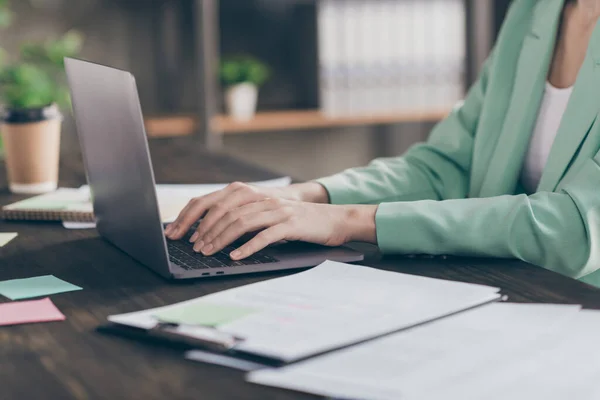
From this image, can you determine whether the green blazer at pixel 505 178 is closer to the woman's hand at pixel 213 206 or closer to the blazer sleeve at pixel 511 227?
the blazer sleeve at pixel 511 227

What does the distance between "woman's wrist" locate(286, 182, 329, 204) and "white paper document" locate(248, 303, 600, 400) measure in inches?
21.2

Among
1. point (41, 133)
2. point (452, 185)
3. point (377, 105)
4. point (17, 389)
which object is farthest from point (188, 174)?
point (377, 105)

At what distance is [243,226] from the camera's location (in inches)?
40.8

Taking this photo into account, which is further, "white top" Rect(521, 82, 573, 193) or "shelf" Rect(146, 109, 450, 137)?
"shelf" Rect(146, 109, 450, 137)

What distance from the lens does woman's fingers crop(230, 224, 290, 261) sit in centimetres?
101

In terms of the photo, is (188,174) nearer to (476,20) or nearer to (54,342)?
(54,342)

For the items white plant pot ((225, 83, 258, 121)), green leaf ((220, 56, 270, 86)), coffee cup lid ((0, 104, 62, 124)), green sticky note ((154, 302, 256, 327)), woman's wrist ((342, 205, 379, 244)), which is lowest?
white plant pot ((225, 83, 258, 121))

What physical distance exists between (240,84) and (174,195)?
186 centimetres

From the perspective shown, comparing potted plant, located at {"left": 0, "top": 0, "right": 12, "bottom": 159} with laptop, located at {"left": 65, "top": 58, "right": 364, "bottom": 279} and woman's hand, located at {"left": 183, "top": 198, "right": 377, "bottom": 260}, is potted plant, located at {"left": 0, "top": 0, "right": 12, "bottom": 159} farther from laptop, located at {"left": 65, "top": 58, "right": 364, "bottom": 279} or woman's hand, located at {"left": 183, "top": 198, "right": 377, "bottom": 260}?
woman's hand, located at {"left": 183, "top": 198, "right": 377, "bottom": 260}


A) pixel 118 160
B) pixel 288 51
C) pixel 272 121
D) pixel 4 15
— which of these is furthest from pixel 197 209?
pixel 288 51

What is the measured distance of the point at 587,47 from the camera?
1350mm

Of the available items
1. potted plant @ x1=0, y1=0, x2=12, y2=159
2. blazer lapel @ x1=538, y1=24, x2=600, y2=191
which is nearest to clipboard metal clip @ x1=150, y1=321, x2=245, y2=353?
blazer lapel @ x1=538, y1=24, x2=600, y2=191

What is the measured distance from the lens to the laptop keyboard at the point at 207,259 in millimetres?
990

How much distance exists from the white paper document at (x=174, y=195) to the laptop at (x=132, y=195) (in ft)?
0.43
